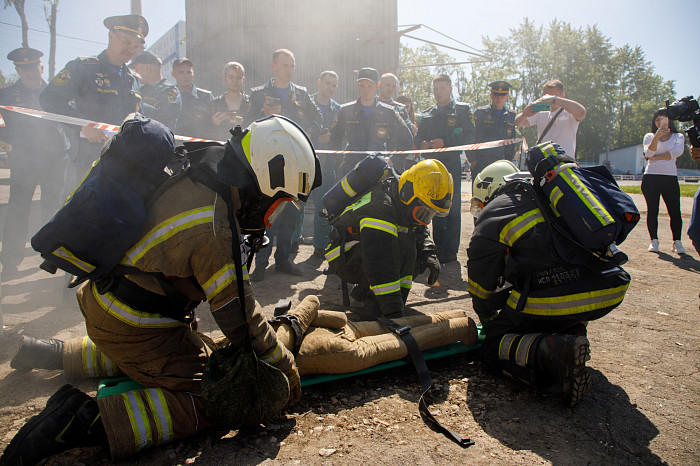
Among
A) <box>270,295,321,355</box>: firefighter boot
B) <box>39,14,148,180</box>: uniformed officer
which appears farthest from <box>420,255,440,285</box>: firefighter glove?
<box>39,14,148,180</box>: uniformed officer

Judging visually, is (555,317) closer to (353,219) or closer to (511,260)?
(511,260)

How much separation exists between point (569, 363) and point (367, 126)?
437cm

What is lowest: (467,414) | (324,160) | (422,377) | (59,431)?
(467,414)

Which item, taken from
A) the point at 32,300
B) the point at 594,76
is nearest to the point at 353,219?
the point at 32,300

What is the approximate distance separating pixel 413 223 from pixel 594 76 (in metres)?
45.7

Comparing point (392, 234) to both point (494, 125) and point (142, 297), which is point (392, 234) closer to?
point (142, 297)

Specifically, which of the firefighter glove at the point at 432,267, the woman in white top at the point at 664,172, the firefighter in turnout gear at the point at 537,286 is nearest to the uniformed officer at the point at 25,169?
the firefighter glove at the point at 432,267

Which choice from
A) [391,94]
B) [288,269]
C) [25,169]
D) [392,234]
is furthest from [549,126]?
[25,169]

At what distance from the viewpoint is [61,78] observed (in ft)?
13.8

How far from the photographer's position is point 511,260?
271cm

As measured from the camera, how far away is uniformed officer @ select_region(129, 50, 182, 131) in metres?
5.99

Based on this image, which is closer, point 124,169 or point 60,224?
point 60,224

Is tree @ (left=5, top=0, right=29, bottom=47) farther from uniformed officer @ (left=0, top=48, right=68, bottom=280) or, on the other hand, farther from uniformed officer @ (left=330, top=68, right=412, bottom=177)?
uniformed officer @ (left=330, top=68, right=412, bottom=177)

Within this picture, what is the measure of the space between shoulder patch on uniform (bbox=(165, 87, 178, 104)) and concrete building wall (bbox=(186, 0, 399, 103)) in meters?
8.50
